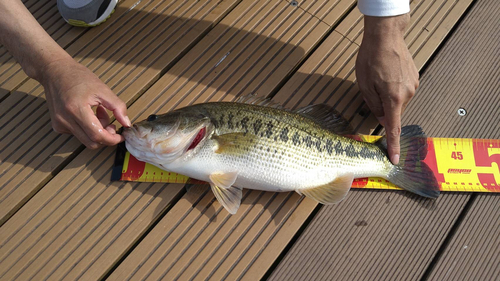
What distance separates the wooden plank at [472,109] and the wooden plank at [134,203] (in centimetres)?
116

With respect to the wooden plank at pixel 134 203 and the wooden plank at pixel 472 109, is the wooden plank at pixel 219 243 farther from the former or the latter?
the wooden plank at pixel 472 109

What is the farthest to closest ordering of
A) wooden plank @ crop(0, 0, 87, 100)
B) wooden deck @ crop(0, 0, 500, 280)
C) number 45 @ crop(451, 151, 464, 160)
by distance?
wooden plank @ crop(0, 0, 87, 100) → number 45 @ crop(451, 151, 464, 160) → wooden deck @ crop(0, 0, 500, 280)

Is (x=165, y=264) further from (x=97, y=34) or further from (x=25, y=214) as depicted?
(x=97, y=34)

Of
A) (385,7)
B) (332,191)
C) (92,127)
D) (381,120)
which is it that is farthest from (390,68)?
(92,127)

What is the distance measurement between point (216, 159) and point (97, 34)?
164 cm

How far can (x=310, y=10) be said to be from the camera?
2.90 metres

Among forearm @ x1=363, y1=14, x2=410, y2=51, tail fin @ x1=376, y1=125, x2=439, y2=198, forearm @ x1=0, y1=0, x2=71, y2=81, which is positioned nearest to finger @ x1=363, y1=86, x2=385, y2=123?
tail fin @ x1=376, y1=125, x2=439, y2=198

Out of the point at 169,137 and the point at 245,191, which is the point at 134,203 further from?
the point at 245,191

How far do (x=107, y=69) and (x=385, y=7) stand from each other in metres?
2.12

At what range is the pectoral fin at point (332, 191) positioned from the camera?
2131 mm

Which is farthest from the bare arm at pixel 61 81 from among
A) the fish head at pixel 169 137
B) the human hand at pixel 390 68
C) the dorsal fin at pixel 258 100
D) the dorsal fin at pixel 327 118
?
the human hand at pixel 390 68

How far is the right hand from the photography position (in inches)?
76.5

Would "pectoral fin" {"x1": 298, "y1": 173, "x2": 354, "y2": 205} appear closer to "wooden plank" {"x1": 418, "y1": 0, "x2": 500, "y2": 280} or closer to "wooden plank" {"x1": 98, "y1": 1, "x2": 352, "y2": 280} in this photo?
"wooden plank" {"x1": 98, "y1": 1, "x2": 352, "y2": 280}

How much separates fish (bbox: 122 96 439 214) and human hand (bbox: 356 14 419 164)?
0.77 ft
